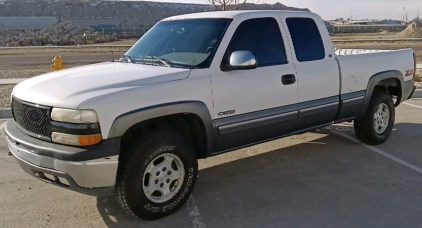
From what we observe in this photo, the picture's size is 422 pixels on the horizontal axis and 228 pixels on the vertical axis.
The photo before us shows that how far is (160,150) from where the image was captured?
12.6 feet

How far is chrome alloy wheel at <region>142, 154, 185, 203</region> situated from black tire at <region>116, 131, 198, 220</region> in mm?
39

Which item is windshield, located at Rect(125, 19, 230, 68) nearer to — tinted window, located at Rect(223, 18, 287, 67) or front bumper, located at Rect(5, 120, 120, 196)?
tinted window, located at Rect(223, 18, 287, 67)

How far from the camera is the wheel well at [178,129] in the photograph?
3.88 m

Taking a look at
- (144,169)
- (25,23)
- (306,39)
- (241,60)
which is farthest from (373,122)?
(25,23)

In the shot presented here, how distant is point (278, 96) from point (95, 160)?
2.27 meters

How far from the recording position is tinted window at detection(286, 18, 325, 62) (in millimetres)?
5121

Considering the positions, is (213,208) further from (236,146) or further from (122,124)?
(122,124)

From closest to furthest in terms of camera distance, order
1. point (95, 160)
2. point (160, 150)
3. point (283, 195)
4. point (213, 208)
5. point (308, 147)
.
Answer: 1. point (95, 160)
2. point (160, 150)
3. point (213, 208)
4. point (283, 195)
5. point (308, 147)

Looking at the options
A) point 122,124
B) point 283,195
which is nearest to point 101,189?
point 122,124

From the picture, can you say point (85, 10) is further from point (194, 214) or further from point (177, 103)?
point (194, 214)

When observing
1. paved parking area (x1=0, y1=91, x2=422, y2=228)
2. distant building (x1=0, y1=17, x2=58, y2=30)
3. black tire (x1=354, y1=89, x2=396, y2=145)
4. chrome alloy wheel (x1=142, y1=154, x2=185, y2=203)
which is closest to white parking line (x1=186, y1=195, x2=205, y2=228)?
paved parking area (x1=0, y1=91, x2=422, y2=228)

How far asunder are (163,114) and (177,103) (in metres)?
0.18

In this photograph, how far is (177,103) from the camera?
12.8 ft

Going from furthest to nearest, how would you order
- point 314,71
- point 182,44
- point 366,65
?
point 366,65 → point 314,71 → point 182,44
